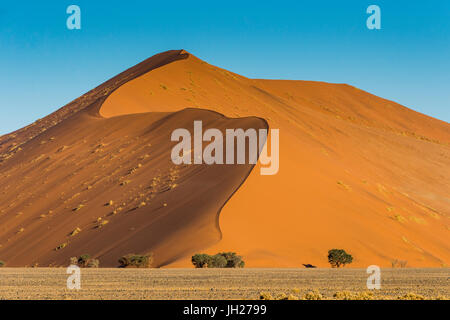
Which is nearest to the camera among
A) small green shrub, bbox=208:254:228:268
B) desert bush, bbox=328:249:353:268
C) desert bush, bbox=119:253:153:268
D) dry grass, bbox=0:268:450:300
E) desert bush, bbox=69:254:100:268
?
dry grass, bbox=0:268:450:300

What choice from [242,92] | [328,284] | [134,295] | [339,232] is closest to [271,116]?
[242,92]

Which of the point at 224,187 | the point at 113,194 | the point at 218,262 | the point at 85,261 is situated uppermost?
the point at 224,187

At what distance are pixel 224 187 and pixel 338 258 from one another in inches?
324

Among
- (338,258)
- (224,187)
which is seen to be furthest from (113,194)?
(338,258)

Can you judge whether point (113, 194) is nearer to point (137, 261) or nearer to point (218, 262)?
point (137, 261)

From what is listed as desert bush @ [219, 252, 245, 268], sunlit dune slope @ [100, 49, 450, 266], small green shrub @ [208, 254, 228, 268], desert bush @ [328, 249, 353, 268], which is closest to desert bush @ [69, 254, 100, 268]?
sunlit dune slope @ [100, 49, 450, 266]

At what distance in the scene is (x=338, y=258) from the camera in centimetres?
3033

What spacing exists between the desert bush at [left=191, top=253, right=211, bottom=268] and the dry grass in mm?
1878

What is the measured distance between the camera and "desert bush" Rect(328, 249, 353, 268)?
99.5ft

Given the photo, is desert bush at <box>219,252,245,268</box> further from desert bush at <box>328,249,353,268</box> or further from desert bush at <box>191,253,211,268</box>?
desert bush at <box>328,249,353,268</box>

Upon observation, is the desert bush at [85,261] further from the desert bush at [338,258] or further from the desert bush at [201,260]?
the desert bush at [338,258]

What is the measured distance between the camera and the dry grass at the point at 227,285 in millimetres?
16391

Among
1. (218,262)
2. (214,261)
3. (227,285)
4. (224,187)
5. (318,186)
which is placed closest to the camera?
(227,285)

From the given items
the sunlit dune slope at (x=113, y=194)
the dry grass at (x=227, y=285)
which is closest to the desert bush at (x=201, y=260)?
the sunlit dune slope at (x=113, y=194)
